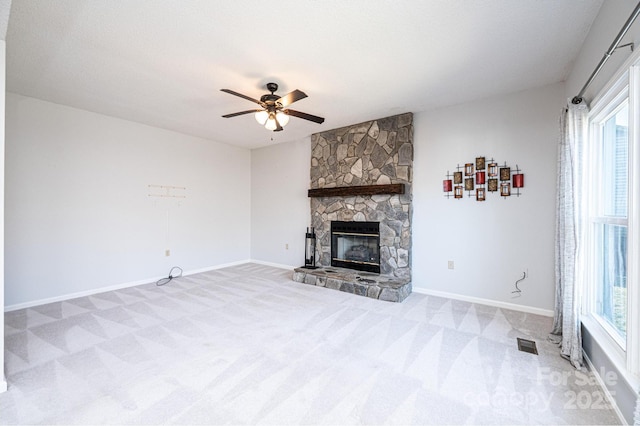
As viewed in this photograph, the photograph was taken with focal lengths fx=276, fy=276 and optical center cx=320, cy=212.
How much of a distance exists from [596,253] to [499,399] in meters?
1.50

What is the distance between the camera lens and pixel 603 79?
193 cm

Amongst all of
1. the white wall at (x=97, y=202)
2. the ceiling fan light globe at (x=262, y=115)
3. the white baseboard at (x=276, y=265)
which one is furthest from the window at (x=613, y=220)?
the white wall at (x=97, y=202)

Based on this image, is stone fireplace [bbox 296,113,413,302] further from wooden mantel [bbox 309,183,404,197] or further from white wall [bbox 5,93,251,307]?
white wall [bbox 5,93,251,307]

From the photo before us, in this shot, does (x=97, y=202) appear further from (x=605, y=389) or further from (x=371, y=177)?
(x=605, y=389)

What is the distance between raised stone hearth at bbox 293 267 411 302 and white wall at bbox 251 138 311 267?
980 mm

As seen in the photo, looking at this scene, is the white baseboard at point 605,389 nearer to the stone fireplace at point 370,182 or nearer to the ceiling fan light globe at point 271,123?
the stone fireplace at point 370,182

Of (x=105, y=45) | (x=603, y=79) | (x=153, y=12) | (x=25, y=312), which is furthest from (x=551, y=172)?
(x=25, y=312)

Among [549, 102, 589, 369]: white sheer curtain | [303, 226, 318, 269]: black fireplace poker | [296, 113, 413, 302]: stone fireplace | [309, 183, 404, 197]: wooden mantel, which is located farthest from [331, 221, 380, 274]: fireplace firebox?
[549, 102, 589, 369]: white sheer curtain

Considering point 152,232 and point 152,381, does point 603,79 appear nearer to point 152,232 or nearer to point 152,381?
point 152,381

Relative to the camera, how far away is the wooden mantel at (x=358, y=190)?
403 cm

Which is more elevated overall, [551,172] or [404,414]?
[551,172]

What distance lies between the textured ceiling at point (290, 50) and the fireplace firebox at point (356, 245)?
1.92 metres

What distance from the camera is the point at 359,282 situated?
3.93m

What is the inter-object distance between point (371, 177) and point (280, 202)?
86.2 inches
